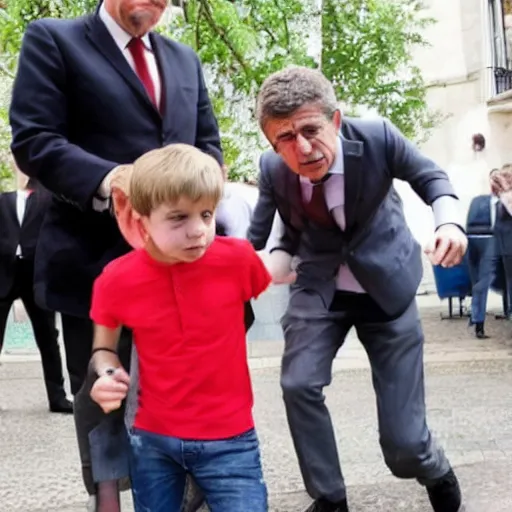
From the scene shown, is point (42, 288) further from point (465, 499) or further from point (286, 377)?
point (465, 499)

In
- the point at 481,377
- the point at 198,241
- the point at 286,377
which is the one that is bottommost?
the point at 481,377

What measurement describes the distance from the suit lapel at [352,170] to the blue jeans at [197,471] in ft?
3.47

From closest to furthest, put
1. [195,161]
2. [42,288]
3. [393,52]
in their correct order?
[195,161], [42,288], [393,52]

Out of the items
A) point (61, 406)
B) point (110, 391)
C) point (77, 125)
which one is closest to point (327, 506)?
point (110, 391)

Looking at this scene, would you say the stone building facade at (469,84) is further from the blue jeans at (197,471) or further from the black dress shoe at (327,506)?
the blue jeans at (197,471)

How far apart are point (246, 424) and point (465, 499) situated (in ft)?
6.09

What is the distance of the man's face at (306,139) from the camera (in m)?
3.51

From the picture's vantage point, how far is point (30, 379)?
31.0 ft

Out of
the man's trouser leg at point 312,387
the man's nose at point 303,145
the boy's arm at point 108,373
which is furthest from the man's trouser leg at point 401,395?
the boy's arm at point 108,373

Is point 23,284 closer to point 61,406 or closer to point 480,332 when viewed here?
point 61,406

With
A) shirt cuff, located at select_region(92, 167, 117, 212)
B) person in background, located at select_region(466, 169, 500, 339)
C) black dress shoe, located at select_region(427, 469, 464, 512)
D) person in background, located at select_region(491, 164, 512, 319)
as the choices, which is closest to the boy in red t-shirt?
shirt cuff, located at select_region(92, 167, 117, 212)

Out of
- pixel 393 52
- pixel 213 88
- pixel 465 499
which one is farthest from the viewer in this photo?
pixel 393 52

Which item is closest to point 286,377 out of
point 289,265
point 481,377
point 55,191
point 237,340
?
point 289,265

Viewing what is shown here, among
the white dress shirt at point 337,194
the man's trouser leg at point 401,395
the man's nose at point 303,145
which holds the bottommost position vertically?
the man's trouser leg at point 401,395
